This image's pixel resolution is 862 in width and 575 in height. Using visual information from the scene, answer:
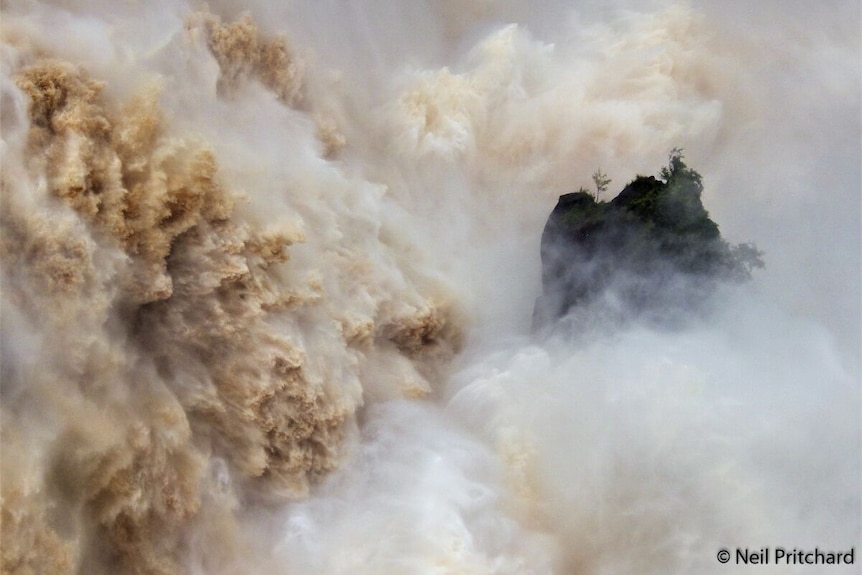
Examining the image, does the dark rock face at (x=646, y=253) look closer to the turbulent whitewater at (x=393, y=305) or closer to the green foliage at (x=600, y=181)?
the turbulent whitewater at (x=393, y=305)

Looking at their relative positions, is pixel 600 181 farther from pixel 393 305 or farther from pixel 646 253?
pixel 393 305

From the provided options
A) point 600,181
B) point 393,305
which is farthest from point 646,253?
point 393,305

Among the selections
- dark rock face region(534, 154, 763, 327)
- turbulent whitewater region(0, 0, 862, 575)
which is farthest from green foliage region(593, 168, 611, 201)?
dark rock face region(534, 154, 763, 327)

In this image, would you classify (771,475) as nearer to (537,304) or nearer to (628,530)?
(628,530)

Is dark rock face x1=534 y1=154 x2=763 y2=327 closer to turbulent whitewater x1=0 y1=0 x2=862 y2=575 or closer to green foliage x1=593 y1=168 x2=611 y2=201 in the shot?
turbulent whitewater x1=0 y1=0 x2=862 y2=575

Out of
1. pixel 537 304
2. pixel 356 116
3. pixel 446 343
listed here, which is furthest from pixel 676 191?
pixel 356 116

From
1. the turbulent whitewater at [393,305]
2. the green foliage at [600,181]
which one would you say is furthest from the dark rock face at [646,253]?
the green foliage at [600,181]
